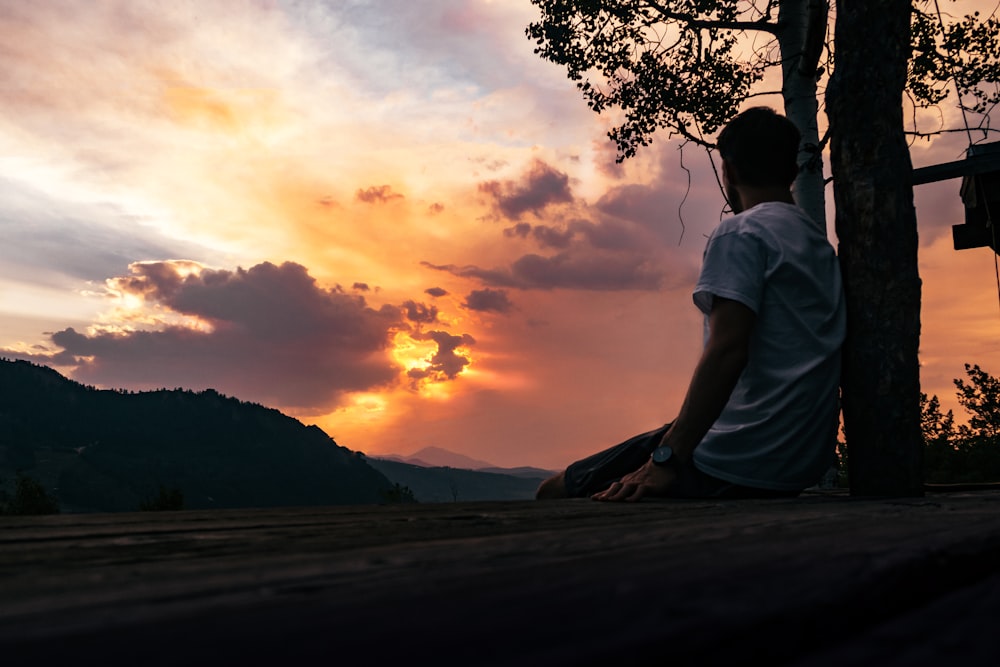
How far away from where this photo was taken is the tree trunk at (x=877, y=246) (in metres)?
3.28

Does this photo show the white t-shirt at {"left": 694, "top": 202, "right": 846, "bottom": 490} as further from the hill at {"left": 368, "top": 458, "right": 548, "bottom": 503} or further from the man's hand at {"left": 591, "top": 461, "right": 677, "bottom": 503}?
the hill at {"left": 368, "top": 458, "right": 548, "bottom": 503}

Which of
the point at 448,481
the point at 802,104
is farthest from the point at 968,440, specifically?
the point at 448,481

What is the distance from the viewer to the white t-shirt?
2977mm

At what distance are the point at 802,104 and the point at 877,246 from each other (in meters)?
7.48

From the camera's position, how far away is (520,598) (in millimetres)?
661

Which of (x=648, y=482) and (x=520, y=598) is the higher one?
(x=648, y=482)

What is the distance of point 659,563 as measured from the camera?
35.1 inches

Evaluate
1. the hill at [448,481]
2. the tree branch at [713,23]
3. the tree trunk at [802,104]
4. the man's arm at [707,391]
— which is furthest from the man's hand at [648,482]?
the hill at [448,481]

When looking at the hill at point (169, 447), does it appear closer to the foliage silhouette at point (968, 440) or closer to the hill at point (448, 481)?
the hill at point (448, 481)

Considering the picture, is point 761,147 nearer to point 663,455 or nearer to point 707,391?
point 707,391

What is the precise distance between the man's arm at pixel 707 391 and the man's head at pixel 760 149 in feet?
2.13

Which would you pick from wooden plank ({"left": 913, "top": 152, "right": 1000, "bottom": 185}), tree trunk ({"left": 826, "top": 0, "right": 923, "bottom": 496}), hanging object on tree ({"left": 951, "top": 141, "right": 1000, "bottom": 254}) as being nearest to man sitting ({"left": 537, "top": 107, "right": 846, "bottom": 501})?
tree trunk ({"left": 826, "top": 0, "right": 923, "bottom": 496})

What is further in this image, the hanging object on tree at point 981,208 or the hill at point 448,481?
the hill at point 448,481

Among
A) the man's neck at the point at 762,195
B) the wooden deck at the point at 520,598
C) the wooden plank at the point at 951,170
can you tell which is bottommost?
the wooden deck at the point at 520,598
